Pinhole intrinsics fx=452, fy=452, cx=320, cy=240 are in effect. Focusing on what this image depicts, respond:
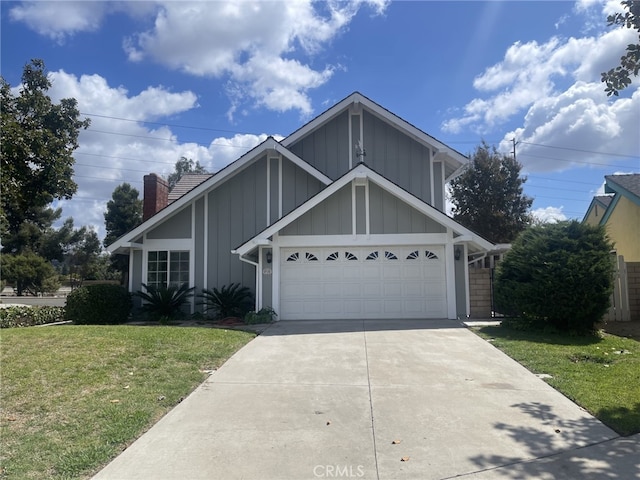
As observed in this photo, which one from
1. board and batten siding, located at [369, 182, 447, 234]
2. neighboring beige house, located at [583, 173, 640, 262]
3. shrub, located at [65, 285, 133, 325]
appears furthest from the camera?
neighboring beige house, located at [583, 173, 640, 262]

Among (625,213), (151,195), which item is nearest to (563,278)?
(625,213)

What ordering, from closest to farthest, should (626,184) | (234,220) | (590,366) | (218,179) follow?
(590,366), (218,179), (234,220), (626,184)

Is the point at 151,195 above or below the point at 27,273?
above

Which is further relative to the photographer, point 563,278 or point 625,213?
point 625,213

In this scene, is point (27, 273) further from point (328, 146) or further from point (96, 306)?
point (328, 146)

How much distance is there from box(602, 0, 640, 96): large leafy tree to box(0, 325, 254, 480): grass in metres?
7.16

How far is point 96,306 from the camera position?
1366 cm

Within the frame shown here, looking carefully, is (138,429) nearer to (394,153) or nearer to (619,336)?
(619,336)

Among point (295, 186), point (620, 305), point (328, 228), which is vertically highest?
point (295, 186)

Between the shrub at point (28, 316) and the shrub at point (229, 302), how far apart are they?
5.05 meters

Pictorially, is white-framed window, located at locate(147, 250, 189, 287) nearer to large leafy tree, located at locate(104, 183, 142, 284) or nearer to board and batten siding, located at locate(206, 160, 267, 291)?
board and batten siding, located at locate(206, 160, 267, 291)

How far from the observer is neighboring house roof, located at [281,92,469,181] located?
15.4m

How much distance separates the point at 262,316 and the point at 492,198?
78.9ft

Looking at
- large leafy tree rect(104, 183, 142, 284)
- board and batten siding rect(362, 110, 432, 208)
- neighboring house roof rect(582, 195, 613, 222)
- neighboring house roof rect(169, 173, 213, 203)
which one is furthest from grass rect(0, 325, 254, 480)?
large leafy tree rect(104, 183, 142, 284)
